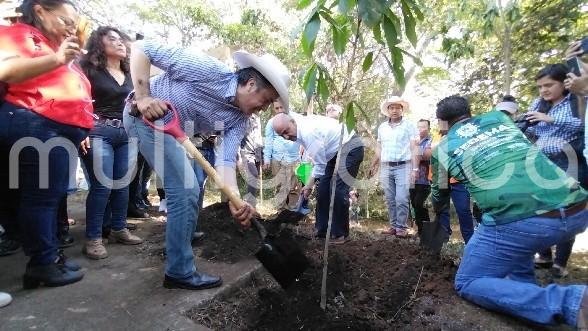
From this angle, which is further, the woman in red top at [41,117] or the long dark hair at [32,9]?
the long dark hair at [32,9]

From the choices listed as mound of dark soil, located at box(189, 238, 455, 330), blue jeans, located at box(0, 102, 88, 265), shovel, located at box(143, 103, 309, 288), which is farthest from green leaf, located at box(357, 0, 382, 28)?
blue jeans, located at box(0, 102, 88, 265)

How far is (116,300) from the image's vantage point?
212cm

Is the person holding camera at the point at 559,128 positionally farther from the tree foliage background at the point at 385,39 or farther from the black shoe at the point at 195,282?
the black shoe at the point at 195,282

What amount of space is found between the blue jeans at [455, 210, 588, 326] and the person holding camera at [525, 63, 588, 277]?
835 mm

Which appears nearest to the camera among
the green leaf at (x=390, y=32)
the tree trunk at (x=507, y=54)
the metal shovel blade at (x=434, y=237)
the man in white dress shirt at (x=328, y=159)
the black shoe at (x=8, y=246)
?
the green leaf at (x=390, y=32)

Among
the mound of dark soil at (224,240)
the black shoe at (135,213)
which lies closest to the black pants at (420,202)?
the mound of dark soil at (224,240)

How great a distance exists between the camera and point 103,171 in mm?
2838

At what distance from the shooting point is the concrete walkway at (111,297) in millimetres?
1868

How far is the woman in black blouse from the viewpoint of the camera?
9.27 ft

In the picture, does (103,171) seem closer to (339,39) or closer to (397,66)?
(339,39)

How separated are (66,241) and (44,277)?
3.02 ft

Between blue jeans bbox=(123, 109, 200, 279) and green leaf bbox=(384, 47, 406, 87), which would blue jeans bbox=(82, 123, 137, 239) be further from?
green leaf bbox=(384, 47, 406, 87)

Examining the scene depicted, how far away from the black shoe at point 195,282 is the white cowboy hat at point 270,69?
1.15 m

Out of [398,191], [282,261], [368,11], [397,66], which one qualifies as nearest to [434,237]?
[398,191]
